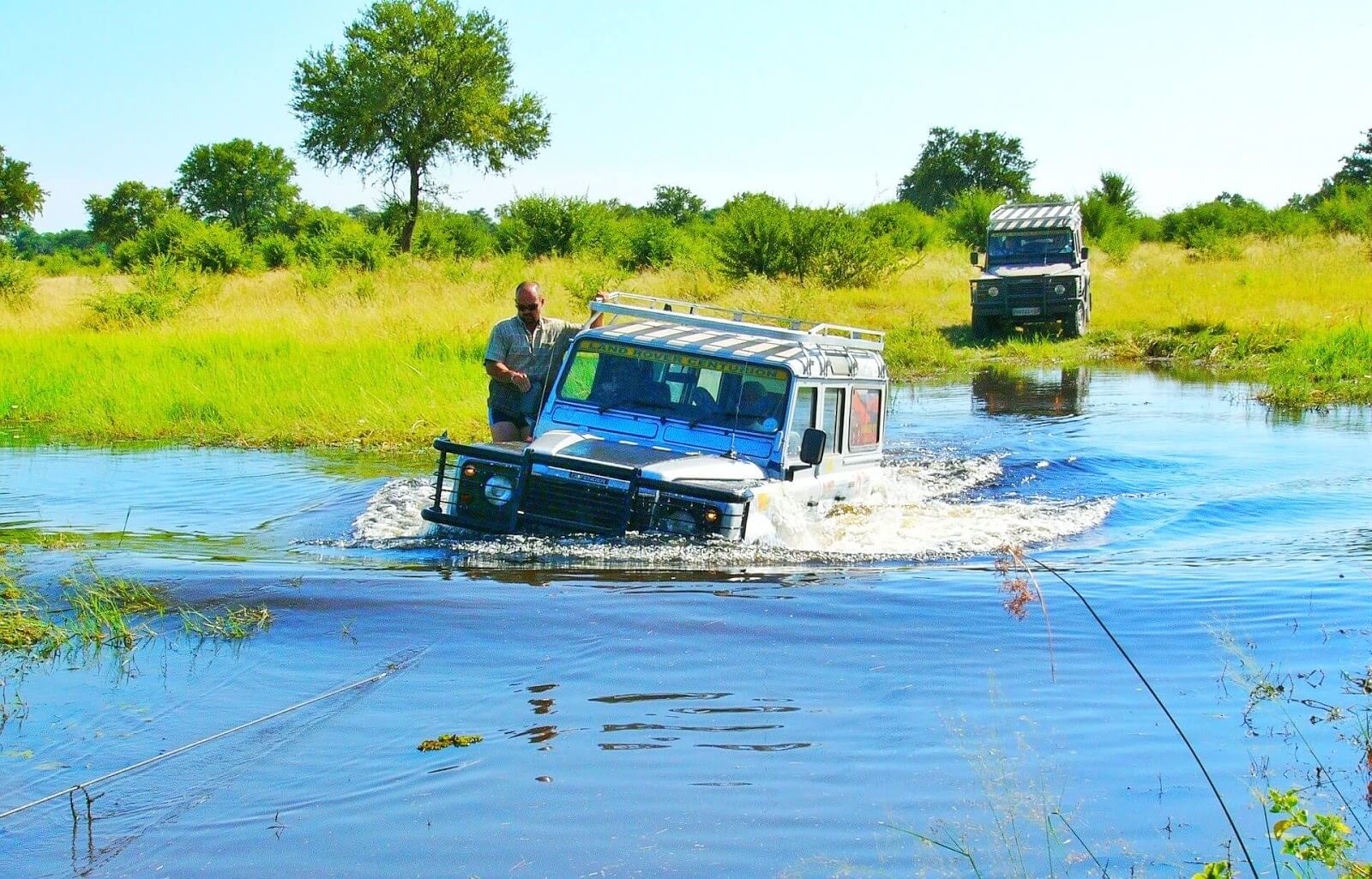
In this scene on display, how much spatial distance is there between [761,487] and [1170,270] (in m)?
30.7

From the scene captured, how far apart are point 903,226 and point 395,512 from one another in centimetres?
3158

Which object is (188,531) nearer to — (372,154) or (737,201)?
(737,201)

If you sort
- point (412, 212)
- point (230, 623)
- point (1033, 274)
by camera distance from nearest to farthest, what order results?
point (230, 623), point (1033, 274), point (412, 212)

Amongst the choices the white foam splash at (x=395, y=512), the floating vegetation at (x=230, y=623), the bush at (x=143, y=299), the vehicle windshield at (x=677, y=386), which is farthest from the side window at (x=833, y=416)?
the bush at (x=143, y=299)

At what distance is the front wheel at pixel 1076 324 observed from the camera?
1004 inches

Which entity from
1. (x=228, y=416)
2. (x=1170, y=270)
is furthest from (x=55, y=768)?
(x=1170, y=270)

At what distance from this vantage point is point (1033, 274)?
25.4 m

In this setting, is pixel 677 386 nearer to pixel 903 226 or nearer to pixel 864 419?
pixel 864 419

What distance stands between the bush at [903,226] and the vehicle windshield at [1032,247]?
6.84 m

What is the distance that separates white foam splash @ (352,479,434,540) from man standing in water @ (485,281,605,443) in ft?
2.87

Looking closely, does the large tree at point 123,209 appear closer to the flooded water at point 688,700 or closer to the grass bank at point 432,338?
the grass bank at point 432,338

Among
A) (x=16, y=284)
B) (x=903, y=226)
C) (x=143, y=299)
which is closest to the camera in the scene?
(x=143, y=299)

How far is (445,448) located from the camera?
7750 millimetres

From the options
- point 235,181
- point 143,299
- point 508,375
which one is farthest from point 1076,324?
point 235,181
